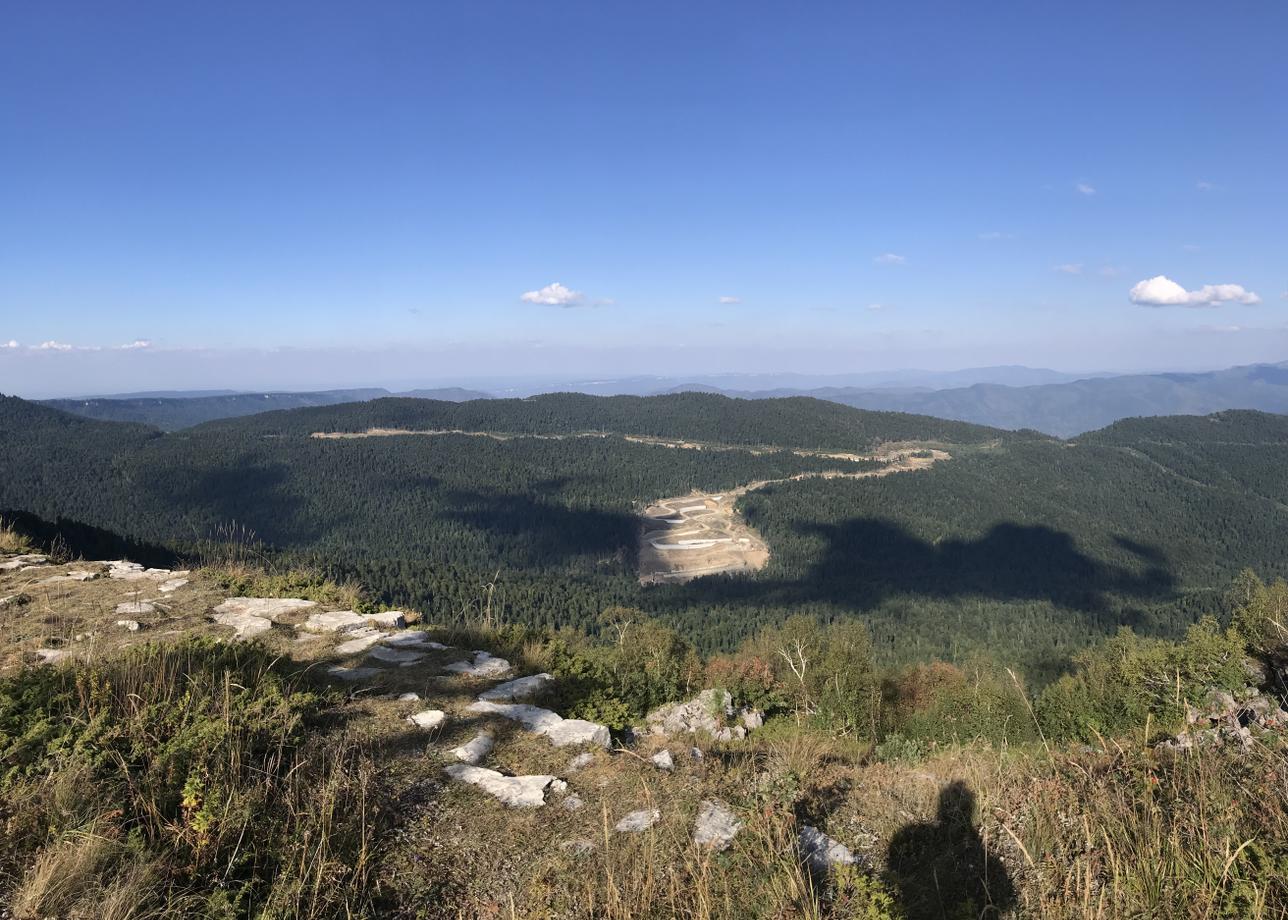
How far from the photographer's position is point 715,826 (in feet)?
13.3

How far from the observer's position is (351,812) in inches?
151

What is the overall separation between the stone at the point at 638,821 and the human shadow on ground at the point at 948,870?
4.93 feet

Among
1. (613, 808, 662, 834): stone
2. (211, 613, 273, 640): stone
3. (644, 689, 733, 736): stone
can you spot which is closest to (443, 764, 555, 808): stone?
(613, 808, 662, 834): stone

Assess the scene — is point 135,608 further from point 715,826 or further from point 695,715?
point 715,826

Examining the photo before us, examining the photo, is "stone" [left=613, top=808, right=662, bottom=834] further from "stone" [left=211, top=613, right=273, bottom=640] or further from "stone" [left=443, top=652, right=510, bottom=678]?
"stone" [left=211, top=613, right=273, bottom=640]

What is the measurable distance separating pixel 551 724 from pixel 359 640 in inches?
146

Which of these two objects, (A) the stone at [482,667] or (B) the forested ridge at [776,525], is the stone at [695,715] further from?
(B) the forested ridge at [776,525]

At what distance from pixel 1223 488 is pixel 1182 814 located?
9367 inches

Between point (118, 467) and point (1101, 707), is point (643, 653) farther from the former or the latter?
point (118, 467)

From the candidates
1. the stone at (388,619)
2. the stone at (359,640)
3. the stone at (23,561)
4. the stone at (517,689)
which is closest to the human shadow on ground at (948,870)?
the stone at (517,689)

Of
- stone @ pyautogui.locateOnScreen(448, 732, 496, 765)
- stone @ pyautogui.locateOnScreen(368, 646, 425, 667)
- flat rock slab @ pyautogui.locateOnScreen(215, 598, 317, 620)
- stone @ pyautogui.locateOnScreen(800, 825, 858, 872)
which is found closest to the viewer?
stone @ pyautogui.locateOnScreen(800, 825, 858, 872)

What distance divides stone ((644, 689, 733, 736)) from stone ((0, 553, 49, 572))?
11315 mm

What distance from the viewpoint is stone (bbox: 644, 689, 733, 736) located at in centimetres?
711

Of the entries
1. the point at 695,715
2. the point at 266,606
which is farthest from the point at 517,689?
the point at 266,606
